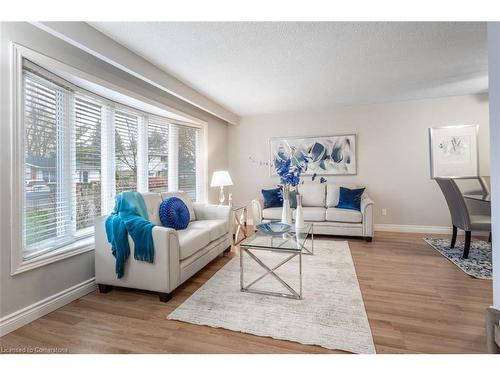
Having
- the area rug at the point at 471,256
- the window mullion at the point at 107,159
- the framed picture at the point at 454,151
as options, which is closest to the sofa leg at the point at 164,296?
the window mullion at the point at 107,159

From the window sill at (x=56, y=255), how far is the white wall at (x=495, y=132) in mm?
3069

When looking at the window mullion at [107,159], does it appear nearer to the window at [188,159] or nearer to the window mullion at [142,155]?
the window mullion at [142,155]

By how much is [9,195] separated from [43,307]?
0.90m

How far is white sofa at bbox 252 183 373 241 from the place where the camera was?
151 inches

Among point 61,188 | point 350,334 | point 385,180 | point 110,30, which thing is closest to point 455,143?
point 385,180

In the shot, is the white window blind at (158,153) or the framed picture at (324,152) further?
the framed picture at (324,152)

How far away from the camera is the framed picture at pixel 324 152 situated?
460 cm

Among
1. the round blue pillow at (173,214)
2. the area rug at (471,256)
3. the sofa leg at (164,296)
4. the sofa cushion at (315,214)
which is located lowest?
the sofa leg at (164,296)

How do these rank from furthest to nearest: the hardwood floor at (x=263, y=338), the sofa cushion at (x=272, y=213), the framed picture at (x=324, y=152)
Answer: the framed picture at (x=324, y=152), the sofa cushion at (x=272, y=213), the hardwood floor at (x=263, y=338)

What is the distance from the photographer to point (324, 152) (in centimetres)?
471

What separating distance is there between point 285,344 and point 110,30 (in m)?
2.73

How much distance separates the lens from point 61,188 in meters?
2.26

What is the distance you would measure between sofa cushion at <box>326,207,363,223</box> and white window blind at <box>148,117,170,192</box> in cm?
265

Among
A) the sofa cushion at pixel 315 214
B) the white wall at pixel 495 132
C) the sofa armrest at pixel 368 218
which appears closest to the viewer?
the white wall at pixel 495 132
